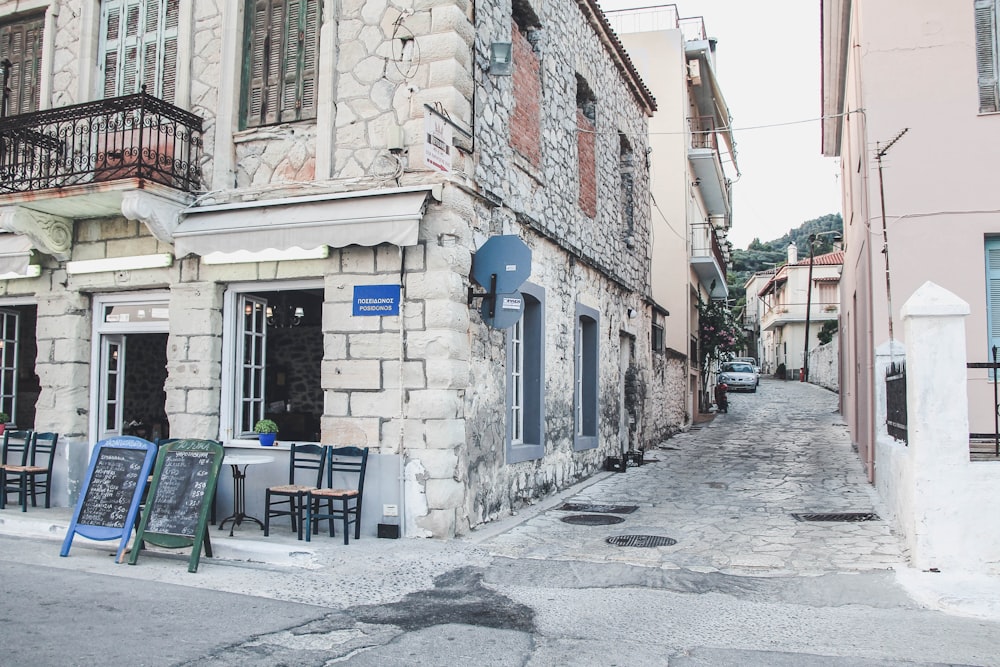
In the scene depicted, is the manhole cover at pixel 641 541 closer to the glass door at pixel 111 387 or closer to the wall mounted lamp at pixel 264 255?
the wall mounted lamp at pixel 264 255

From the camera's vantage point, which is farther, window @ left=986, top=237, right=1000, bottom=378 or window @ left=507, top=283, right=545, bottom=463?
window @ left=507, top=283, right=545, bottom=463

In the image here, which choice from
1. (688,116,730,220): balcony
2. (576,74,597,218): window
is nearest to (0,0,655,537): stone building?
(576,74,597,218): window

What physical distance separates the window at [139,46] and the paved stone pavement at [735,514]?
6.42 m

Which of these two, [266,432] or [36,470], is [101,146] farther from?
[266,432]

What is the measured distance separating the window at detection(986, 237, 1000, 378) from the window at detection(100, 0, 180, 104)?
30.7ft

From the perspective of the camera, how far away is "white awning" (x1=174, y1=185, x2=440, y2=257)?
7.25 meters

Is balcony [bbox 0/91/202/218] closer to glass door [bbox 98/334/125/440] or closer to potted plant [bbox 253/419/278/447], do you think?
glass door [bbox 98/334/125/440]

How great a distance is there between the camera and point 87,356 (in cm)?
945

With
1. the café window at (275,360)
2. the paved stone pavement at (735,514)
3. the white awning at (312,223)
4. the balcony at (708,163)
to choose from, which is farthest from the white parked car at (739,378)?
the white awning at (312,223)

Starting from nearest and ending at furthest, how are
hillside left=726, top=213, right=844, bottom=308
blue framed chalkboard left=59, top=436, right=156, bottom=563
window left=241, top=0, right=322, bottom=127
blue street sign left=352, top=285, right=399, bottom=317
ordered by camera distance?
blue framed chalkboard left=59, top=436, right=156, bottom=563
blue street sign left=352, top=285, right=399, bottom=317
window left=241, top=0, right=322, bottom=127
hillside left=726, top=213, right=844, bottom=308

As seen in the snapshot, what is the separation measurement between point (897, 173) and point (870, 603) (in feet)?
18.4

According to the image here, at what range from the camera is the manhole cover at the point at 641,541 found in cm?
756

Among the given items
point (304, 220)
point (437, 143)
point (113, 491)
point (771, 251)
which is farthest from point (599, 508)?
point (771, 251)

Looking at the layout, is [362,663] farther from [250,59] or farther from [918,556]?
[250,59]
